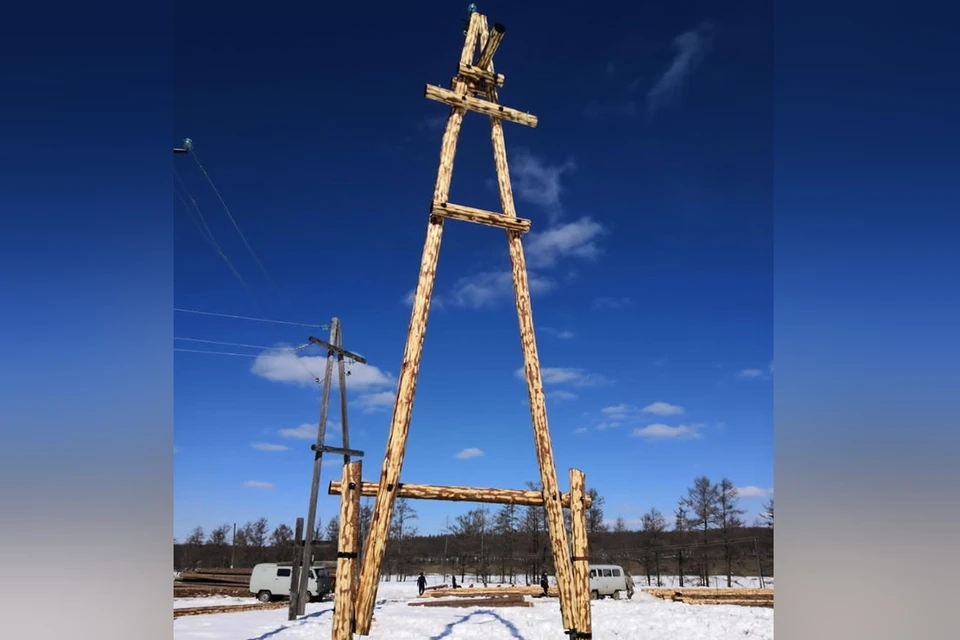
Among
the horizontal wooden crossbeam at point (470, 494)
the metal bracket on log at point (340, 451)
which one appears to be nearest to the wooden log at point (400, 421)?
the horizontal wooden crossbeam at point (470, 494)

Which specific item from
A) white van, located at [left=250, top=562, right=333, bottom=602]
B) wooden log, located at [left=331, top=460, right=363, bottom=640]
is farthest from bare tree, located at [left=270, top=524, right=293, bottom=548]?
wooden log, located at [left=331, top=460, right=363, bottom=640]

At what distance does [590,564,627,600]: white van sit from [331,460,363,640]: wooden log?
69.1 feet

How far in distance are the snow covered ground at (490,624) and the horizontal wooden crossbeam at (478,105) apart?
32.3 feet

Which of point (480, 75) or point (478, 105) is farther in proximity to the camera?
point (480, 75)

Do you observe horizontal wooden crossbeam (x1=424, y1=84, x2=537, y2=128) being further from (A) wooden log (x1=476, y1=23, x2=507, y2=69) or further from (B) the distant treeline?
(B) the distant treeline

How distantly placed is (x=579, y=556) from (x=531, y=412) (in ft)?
5.86

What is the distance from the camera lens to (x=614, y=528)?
6494 cm

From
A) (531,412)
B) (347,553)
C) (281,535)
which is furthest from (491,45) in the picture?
(281,535)

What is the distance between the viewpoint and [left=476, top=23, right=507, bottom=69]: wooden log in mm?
7742

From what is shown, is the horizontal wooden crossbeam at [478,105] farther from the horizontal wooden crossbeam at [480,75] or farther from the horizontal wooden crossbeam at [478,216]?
the horizontal wooden crossbeam at [478,216]

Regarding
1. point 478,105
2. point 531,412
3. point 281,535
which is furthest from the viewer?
point 281,535

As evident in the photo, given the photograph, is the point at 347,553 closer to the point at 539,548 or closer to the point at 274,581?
the point at 274,581

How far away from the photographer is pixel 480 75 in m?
8.01
